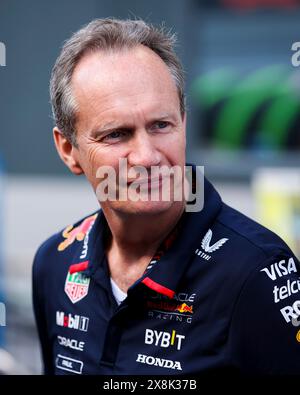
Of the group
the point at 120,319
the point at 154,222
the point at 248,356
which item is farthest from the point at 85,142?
the point at 248,356

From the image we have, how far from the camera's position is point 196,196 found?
2.36 m

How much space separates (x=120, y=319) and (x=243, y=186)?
572 centimetres

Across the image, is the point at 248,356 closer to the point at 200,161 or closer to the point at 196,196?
the point at 196,196

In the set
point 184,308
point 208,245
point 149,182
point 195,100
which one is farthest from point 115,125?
point 195,100

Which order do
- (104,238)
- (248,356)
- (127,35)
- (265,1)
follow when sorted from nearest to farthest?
(248,356), (127,35), (104,238), (265,1)

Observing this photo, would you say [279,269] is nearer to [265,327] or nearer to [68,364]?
[265,327]

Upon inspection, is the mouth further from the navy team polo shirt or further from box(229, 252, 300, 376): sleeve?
box(229, 252, 300, 376): sleeve

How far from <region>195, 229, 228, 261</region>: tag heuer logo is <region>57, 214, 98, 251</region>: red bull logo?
0.51 metres

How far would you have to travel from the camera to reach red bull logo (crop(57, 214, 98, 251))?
8.68 feet

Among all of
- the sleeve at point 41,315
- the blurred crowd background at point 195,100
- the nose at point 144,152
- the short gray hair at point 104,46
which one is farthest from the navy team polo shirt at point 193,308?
the blurred crowd background at point 195,100

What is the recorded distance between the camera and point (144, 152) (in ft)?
6.99

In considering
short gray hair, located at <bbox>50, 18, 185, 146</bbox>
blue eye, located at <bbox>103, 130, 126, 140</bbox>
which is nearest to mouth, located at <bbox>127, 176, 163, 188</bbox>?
blue eye, located at <bbox>103, 130, 126, 140</bbox>

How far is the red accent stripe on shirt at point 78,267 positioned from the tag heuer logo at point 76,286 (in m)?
0.01

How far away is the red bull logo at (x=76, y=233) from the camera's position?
8.68ft
